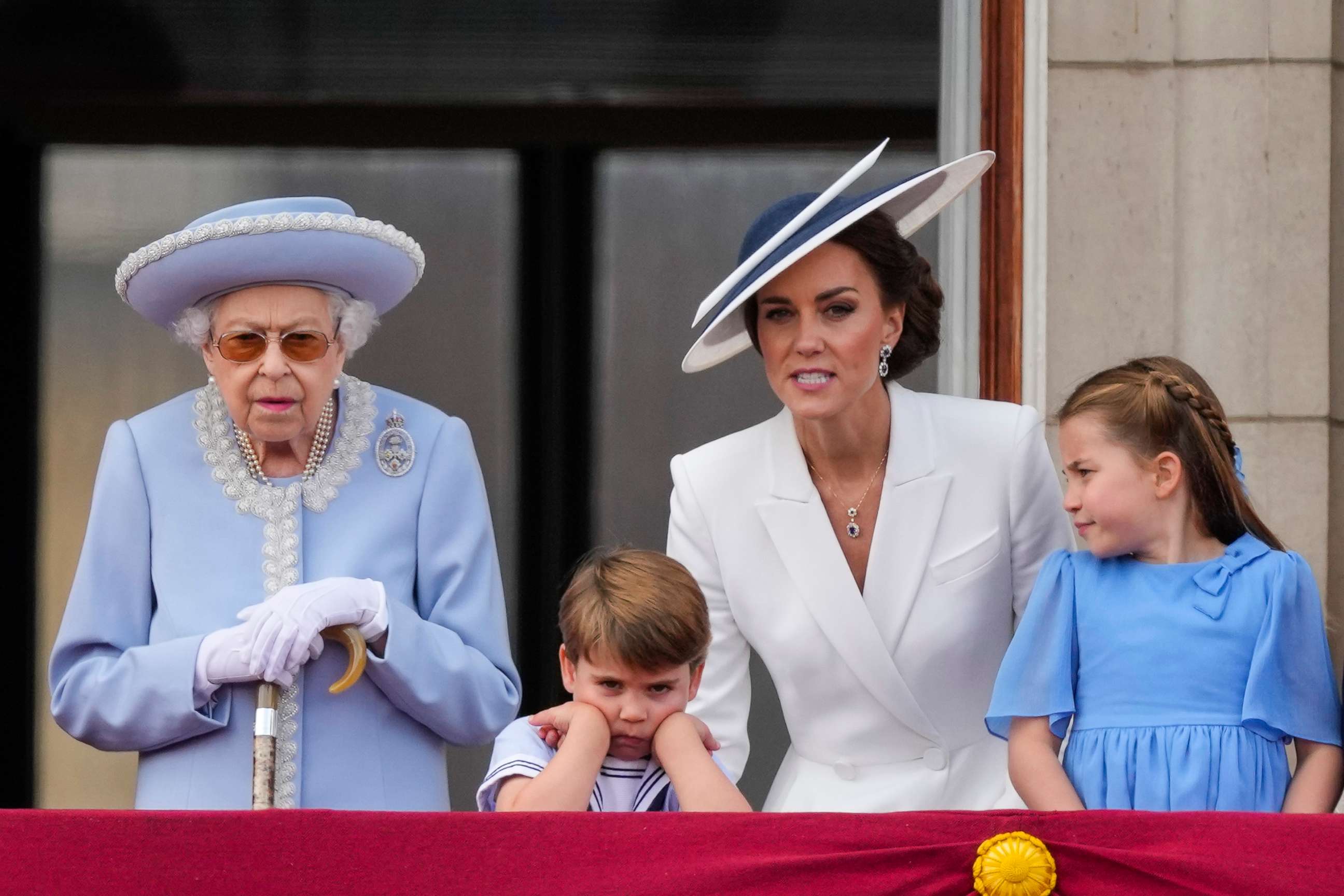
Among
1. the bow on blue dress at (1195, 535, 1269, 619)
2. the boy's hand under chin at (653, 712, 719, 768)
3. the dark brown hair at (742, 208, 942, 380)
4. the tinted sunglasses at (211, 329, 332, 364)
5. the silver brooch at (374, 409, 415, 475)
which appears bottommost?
the boy's hand under chin at (653, 712, 719, 768)

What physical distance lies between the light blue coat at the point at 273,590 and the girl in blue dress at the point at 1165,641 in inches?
31.6

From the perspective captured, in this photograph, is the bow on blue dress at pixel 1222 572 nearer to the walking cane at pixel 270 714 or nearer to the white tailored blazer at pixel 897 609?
the white tailored blazer at pixel 897 609

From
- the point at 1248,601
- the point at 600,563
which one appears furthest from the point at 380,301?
the point at 1248,601

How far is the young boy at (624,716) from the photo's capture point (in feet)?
Result: 7.88

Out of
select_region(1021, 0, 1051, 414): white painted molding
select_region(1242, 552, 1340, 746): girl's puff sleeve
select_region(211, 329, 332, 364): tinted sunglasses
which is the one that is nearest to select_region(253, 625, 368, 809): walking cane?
select_region(211, 329, 332, 364): tinted sunglasses

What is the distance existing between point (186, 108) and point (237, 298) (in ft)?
10.2

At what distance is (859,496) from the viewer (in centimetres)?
301

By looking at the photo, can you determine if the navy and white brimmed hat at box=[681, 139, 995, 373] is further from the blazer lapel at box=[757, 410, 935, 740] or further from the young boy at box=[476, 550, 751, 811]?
the young boy at box=[476, 550, 751, 811]

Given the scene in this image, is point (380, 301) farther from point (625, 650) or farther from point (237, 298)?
point (625, 650)

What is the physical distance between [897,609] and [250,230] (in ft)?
3.70

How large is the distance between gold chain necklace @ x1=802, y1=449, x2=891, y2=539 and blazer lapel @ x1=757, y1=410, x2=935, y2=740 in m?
0.05

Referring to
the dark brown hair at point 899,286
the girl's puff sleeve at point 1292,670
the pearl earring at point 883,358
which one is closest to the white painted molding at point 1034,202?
the dark brown hair at point 899,286

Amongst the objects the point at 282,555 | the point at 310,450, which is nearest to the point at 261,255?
the point at 310,450

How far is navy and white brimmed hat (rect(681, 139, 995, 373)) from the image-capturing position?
2781 millimetres
